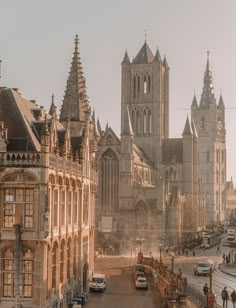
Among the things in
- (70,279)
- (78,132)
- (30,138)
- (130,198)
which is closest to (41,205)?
(30,138)

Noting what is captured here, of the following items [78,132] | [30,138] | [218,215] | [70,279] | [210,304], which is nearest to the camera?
[210,304]

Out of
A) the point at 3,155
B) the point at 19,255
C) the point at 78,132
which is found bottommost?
the point at 19,255

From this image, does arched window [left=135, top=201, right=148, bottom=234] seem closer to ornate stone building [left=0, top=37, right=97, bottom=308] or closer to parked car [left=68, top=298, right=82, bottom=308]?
ornate stone building [left=0, top=37, right=97, bottom=308]

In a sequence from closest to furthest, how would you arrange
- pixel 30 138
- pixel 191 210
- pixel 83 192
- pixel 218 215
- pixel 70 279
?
pixel 30 138 < pixel 70 279 < pixel 83 192 < pixel 191 210 < pixel 218 215

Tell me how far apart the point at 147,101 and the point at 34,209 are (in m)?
83.8

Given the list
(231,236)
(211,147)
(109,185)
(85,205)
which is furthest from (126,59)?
(85,205)

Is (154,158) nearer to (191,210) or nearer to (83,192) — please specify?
(191,210)

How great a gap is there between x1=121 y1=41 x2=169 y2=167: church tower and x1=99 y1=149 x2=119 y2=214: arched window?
17.7 meters

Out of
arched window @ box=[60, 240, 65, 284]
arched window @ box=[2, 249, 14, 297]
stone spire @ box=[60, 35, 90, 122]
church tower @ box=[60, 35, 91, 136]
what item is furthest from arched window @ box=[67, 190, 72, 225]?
stone spire @ box=[60, 35, 90, 122]

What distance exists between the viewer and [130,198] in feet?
317

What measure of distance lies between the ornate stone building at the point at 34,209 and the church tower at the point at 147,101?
72.1 m

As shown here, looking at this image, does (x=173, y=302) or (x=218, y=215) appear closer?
(x=173, y=302)

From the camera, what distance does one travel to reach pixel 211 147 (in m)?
167

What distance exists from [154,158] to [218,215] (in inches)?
2611
